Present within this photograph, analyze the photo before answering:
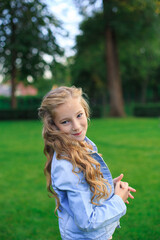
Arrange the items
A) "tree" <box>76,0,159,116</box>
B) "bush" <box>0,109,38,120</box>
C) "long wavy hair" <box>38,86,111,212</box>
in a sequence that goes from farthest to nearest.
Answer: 1. "bush" <box>0,109,38,120</box>
2. "tree" <box>76,0,159,116</box>
3. "long wavy hair" <box>38,86,111,212</box>

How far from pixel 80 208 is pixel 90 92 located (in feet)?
123

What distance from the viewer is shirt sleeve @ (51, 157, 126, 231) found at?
1.46 meters

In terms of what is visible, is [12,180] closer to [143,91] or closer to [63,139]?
[63,139]

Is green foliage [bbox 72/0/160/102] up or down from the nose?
up

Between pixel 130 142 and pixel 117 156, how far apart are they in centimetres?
256

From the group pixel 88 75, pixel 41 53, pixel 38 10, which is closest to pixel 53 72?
pixel 41 53

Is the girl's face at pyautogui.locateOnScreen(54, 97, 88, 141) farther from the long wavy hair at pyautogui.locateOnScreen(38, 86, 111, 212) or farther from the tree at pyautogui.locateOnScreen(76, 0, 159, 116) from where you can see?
the tree at pyautogui.locateOnScreen(76, 0, 159, 116)

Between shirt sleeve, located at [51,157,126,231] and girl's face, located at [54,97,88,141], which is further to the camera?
girl's face, located at [54,97,88,141]

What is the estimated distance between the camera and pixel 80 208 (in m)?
1.45

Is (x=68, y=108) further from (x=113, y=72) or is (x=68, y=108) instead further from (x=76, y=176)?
(x=113, y=72)

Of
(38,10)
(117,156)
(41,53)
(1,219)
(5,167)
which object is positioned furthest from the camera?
(41,53)

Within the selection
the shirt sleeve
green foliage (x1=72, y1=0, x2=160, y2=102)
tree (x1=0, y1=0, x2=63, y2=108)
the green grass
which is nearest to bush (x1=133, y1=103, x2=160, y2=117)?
green foliage (x1=72, y1=0, x2=160, y2=102)

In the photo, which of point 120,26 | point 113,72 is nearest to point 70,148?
point 120,26

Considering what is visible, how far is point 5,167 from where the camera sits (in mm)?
6723
